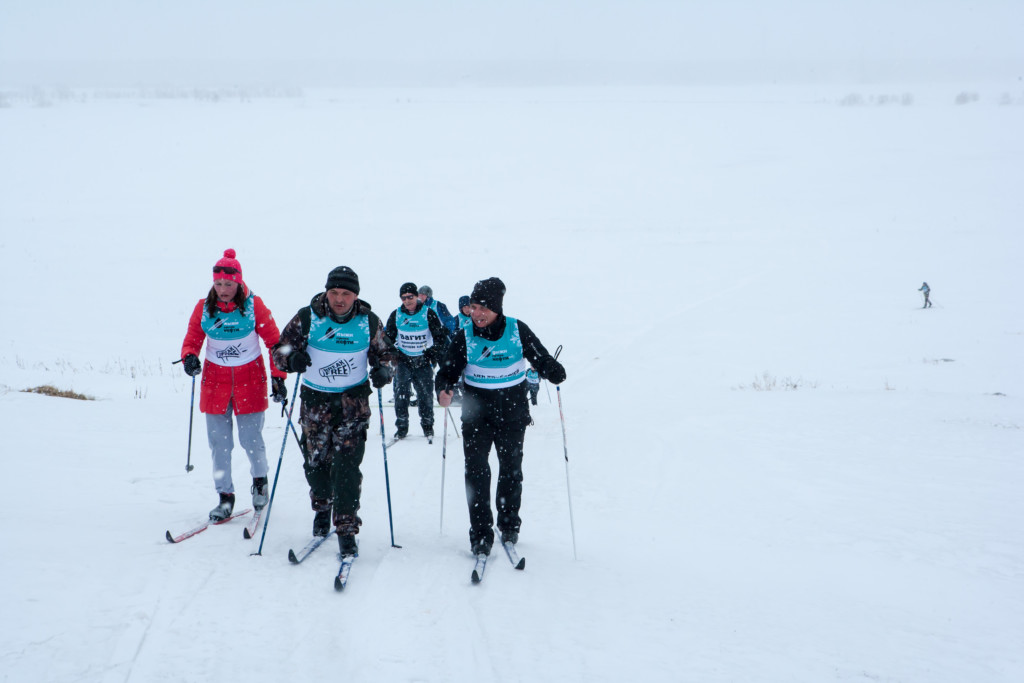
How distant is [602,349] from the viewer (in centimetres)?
2155

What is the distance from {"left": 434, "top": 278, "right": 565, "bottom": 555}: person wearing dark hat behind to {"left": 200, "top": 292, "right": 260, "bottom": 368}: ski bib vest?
159 cm

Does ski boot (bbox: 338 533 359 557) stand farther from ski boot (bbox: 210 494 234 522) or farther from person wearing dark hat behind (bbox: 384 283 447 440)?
person wearing dark hat behind (bbox: 384 283 447 440)

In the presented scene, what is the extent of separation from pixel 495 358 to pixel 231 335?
212 centimetres

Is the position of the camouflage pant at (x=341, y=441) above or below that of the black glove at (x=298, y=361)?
below

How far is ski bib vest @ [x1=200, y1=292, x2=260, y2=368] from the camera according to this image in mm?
5363

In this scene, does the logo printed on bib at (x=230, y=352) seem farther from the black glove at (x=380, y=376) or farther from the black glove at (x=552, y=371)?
the black glove at (x=552, y=371)

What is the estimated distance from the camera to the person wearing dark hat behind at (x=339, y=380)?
4832 millimetres

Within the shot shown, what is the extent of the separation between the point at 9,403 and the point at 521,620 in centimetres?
811

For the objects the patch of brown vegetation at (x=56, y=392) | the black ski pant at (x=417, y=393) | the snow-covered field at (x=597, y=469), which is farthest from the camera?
the patch of brown vegetation at (x=56, y=392)

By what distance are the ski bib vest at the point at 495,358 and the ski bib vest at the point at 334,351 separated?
80cm

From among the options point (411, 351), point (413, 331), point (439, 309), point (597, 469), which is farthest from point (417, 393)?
point (597, 469)

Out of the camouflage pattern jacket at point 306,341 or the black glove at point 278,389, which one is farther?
the black glove at point 278,389

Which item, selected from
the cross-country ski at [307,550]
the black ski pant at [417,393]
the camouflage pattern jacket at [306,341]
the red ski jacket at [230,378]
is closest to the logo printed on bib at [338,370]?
the camouflage pattern jacket at [306,341]

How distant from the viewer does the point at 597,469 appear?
830 centimetres
